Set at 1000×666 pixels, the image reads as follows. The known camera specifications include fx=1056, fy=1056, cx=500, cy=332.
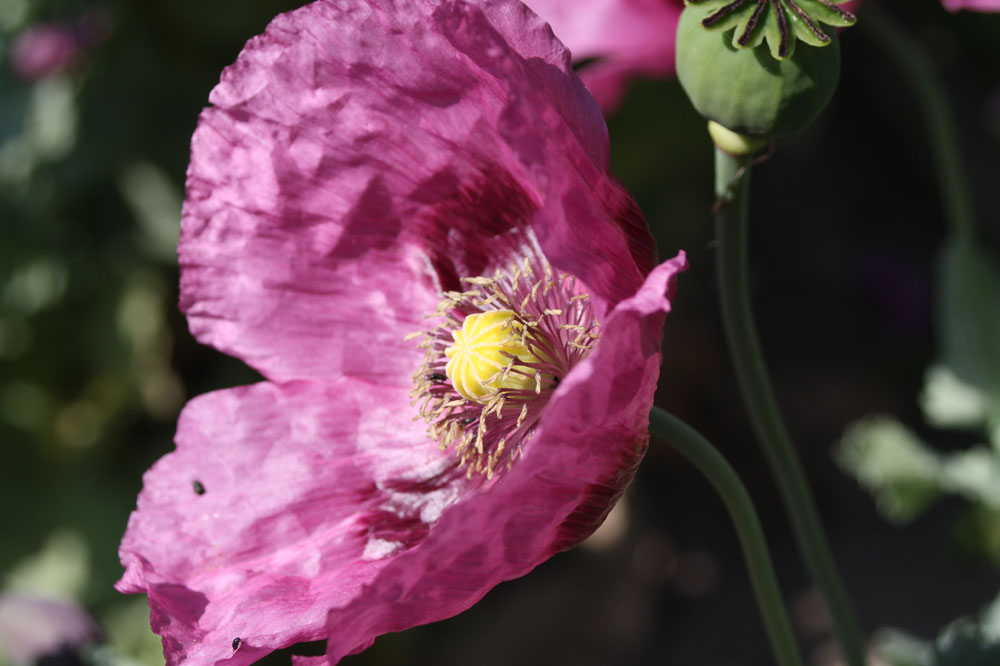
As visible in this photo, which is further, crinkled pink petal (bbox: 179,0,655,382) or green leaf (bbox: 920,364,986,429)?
green leaf (bbox: 920,364,986,429)

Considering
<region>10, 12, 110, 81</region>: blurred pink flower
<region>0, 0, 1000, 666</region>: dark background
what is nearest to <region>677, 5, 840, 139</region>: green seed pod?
<region>0, 0, 1000, 666</region>: dark background

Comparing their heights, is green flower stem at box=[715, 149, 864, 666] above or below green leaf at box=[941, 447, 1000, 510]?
above

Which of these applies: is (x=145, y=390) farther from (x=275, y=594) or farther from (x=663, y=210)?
(x=275, y=594)

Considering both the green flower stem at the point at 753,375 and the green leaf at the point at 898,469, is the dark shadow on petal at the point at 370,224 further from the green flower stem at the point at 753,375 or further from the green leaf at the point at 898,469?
the green leaf at the point at 898,469

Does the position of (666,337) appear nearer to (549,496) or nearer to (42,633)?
(42,633)

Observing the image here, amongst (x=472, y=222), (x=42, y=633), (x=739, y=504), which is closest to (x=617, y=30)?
(x=472, y=222)

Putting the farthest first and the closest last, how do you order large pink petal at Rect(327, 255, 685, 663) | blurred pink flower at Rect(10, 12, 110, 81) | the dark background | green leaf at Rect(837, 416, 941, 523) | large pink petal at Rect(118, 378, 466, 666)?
blurred pink flower at Rect(10, 12, 110, 81) → the dark background → green leaf at Rect(837, 416, 941, 523) → large pink petal at Rect(118, 378, 466, 666) → large pink petal at Rect(327, 255, 685, 663)

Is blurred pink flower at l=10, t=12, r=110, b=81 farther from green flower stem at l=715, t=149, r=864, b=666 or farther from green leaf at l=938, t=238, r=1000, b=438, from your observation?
green flower stem at l=715, t=149, r=864, b=666

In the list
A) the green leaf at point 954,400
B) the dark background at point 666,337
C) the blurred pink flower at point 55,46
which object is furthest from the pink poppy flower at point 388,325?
the blurred pink flower at point 55,46
